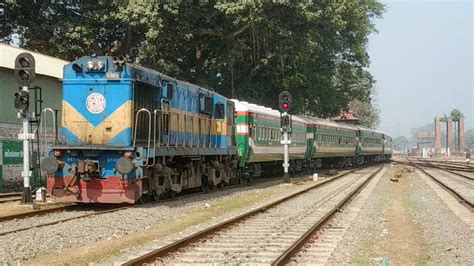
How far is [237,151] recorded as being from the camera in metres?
25.0

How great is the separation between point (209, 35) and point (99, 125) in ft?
71.5

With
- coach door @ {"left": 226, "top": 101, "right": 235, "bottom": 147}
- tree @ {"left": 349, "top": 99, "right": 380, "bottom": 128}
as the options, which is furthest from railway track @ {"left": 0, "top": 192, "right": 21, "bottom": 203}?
tree @ {"left": 349, "top": 99, "right": 380, "bottom": 128}

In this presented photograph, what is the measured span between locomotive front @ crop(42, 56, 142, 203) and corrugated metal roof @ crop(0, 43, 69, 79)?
638cm

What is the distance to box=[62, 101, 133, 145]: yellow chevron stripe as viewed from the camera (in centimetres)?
1518

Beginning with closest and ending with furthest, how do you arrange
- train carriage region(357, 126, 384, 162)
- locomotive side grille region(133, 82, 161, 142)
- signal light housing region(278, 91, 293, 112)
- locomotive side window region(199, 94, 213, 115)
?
locomotive side grille region(133, 82, 161, 142) < locomotive side window region(199, 94, 213, 115) < signal light housing region(278, 91, 293, 112) < train carriage region(357, 126, 384, 162)

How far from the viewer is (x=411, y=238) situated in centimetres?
1120

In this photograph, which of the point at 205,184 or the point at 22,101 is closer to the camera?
the point at 22,101

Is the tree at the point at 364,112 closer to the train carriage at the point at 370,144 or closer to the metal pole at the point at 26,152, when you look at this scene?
the train carriage at the point at 370,144

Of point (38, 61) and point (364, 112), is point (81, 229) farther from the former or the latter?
point (364, 112)

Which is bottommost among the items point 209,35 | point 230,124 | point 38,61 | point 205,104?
point 230,124

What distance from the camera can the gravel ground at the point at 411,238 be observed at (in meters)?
9.06

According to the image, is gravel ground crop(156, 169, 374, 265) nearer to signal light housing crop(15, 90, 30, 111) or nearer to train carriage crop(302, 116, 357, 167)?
signal light housing crop(15, 90, 30, 111)

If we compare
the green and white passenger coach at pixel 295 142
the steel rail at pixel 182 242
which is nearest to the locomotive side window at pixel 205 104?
the green and white passenger coach at pixel 295 142

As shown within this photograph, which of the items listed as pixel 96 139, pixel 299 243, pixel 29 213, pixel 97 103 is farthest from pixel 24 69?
pixel 299 243
